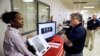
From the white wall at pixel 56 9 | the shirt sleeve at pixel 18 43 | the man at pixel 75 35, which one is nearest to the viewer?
the shirt sleeve at pixel 18 43

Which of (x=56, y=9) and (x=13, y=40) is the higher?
(x=56, y=9)

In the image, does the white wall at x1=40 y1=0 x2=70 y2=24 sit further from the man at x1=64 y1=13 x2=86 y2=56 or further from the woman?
the woman

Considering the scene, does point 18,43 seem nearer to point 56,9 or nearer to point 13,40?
point 13,40

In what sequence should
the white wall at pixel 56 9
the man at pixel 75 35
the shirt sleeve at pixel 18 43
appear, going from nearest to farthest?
the shirt sleeve at pixel 18 43 < the man at pixel 75 35 < the white wall at pixel 56 9

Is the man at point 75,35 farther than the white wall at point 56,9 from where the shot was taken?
No

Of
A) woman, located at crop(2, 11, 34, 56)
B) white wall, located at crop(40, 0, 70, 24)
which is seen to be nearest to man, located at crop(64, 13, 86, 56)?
woman, located at crop(2, 11, 34, 56)

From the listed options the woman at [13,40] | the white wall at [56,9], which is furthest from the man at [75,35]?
the white wall at [56,9]

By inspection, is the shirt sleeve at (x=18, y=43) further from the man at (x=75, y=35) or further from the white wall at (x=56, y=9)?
the white wall at (x=56, y=9)

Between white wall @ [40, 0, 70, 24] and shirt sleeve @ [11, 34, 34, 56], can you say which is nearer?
shirt sleeve @ [11, 34, 34, 56]

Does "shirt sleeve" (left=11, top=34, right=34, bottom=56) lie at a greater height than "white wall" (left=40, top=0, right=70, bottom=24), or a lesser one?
lesser

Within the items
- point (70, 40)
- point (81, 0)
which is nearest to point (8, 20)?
point (70, 40)

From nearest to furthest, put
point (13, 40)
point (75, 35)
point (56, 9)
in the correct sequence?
1. point (13, 40)
2. point (75, 35)
3. point (56, 9)

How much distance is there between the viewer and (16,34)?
4.85 ft

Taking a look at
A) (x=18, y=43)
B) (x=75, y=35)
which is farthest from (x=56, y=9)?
(x=18, y=43)
